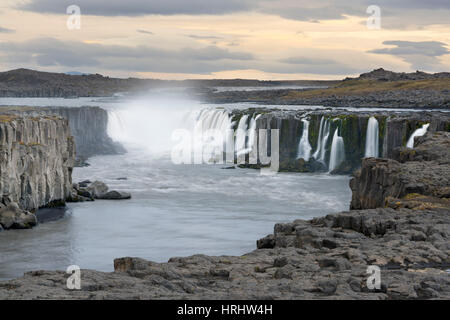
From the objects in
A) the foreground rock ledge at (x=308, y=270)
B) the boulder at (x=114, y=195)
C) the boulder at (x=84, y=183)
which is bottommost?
the boulder at (x=114, y=195)

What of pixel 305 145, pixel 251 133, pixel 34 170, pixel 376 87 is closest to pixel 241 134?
pixel 251 133

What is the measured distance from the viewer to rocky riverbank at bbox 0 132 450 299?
14.3m

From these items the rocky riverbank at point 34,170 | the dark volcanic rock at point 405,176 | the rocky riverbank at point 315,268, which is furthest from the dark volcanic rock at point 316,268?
the rocky riverbank at point 34,170

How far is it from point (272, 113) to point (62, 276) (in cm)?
5237

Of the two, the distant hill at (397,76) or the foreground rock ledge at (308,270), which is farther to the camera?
the distant hill at (397,76)

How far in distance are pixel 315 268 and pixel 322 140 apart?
44.3 meters

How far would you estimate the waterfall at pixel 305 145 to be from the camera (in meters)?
59.7

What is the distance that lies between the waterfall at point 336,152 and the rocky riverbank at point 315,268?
31955 mm

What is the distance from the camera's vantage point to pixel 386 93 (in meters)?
109

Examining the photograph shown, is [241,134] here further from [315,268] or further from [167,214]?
[315,268]

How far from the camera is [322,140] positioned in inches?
2375

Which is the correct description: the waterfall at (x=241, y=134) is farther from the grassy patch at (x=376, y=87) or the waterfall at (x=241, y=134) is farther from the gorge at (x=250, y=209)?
the grassy patch at (x=376, y=87)

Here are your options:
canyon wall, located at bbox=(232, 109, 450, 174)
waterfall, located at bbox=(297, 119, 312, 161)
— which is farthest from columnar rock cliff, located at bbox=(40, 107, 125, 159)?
waterfall, located at bbox=(297, 119, 312, 161)
